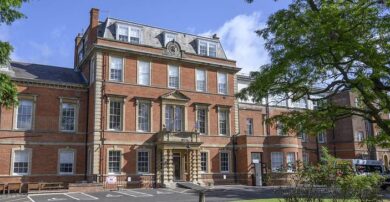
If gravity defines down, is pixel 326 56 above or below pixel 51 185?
above

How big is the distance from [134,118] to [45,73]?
8.57m

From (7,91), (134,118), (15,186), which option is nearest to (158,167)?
(134,118)

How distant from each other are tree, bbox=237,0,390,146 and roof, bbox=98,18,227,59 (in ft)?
71.0

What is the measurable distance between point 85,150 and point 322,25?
24.5 m

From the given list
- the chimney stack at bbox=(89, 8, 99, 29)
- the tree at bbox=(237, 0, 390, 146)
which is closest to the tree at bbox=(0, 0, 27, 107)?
the tree at bbox=(237, 0, 390, 146)

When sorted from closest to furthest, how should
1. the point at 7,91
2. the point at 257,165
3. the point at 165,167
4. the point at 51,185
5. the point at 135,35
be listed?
the point at 7,91 → the point at 51,185 → the point at 165,167 → the point at 135,35 → the point at 257,165

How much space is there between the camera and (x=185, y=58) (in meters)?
35.1

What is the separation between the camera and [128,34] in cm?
3388

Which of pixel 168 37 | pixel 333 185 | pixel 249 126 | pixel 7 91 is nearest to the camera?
pixel 7 91

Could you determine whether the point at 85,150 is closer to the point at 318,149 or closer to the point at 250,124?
the point at 250,124

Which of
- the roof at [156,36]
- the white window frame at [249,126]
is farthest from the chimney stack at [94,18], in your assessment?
the white window frame at [249,126]

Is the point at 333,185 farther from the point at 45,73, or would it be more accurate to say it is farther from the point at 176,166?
the point at 45,73

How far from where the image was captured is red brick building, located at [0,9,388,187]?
29.8m

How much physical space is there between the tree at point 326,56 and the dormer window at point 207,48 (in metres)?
23.3
